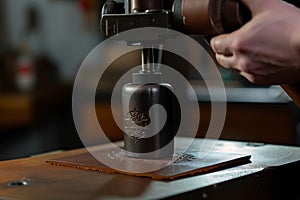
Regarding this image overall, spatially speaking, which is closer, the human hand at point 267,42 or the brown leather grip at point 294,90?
the human hand at point 267,42

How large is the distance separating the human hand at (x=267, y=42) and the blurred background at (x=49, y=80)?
4.64ft

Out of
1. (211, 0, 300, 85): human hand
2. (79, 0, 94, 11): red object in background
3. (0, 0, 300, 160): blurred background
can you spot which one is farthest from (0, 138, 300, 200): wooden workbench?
(79, 0, 94, 11): red object in background

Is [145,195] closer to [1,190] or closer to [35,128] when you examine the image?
[1,190]

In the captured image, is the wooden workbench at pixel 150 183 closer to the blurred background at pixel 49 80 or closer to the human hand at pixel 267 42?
the human hand at pixel 267 42

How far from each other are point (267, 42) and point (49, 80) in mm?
2644

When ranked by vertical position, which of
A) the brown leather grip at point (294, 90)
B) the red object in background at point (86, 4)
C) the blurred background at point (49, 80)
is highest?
the red object in background at point (86, 4)

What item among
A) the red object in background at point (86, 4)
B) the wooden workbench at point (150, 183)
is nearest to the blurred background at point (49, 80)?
the red object in background at point (86, 4)

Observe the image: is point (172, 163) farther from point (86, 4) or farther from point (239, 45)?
point (86, 4)

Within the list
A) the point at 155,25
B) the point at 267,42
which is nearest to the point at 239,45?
the point at 267,42

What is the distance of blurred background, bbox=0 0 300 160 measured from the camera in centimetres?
241

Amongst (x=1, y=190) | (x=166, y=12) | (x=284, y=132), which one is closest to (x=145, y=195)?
(x=1, y=190)

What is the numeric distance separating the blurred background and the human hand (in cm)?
141

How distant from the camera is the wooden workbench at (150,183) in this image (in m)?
0.83

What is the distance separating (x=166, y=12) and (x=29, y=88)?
7.63ft
